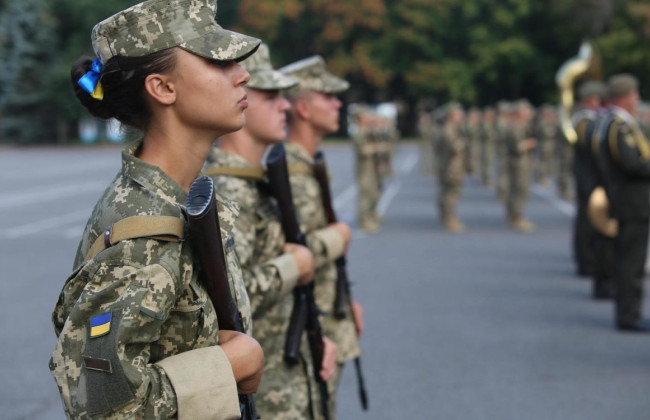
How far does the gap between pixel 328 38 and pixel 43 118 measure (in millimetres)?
15679

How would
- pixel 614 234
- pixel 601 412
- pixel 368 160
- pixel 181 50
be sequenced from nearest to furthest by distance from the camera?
1. pixel 181 50
2. pixel 601 412
3. pixel 614 234
4. pixel 368 160

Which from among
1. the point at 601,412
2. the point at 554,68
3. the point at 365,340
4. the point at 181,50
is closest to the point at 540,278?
the point at 365,340

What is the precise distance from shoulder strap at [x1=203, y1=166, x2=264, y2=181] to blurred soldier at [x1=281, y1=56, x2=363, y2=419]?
0.68 m

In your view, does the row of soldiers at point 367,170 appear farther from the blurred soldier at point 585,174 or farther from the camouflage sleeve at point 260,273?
the camouflage sleeve at point 260,273

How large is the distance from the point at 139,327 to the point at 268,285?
1446 mm

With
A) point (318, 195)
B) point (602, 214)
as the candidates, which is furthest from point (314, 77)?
point (602, 214)

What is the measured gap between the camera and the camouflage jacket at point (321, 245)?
464 centimetres

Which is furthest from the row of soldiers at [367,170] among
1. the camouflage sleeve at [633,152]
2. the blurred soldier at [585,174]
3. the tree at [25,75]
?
the tree at [25,75]

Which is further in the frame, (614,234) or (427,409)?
(614,234)

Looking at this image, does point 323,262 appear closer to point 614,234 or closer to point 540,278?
point 614,234

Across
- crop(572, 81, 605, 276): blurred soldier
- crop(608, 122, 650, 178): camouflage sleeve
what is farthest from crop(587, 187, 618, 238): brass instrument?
crop(572, 81, 605, 276): blurred soldier

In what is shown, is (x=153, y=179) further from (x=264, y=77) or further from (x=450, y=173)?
(x=450, y=173)

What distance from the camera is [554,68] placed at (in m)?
61.1

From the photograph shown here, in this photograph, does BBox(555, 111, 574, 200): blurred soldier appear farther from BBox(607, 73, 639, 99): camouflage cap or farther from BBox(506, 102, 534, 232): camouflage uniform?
BBox(607, 73, 639, 99): camouflage cap
